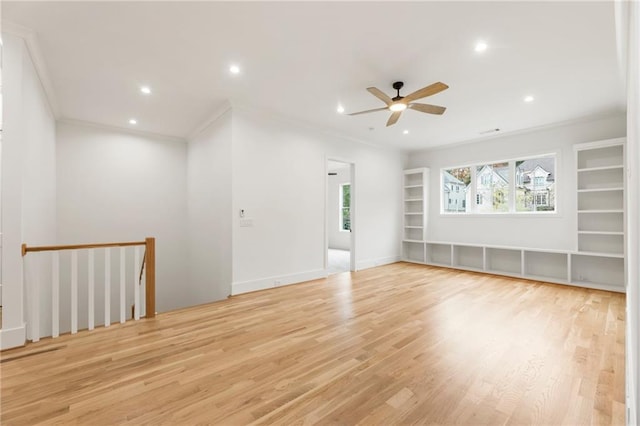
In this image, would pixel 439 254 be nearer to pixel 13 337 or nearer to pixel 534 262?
pixel 534 262

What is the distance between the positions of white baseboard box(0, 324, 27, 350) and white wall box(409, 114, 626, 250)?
23.3 ft

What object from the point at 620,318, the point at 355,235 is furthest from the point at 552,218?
the point at 355,235

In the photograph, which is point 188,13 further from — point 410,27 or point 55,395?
point 55,395

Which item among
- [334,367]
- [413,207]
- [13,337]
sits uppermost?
[413,207]

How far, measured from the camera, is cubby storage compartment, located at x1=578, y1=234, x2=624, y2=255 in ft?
15.1

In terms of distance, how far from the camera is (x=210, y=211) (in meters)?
5.04

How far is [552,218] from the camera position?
521 cm

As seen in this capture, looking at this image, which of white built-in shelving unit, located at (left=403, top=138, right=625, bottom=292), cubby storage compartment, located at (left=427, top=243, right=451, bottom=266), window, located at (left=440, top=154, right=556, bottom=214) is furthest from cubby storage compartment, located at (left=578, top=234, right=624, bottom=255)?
cubby storage compartment, located at (left=427, top=243, right=451, bottom=266)

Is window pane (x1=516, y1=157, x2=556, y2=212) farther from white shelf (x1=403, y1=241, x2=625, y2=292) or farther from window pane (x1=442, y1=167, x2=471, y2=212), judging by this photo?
window pane (x1=442, y1=167, x2=471, y2=212)

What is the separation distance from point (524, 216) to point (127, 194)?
8.02 meters

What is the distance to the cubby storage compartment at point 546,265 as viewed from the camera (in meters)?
5.16

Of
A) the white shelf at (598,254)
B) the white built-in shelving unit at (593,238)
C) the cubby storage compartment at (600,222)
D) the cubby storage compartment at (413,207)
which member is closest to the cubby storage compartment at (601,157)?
the white built-in shelving unit at (593,238)

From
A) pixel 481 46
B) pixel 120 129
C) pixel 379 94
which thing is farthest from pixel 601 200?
pixel 120 129

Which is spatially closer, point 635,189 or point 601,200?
point 635,189
